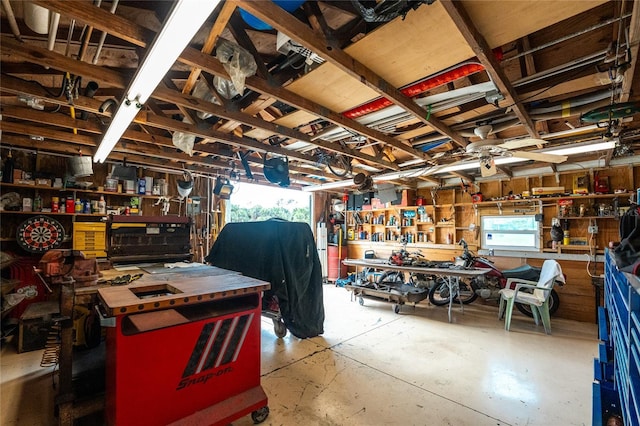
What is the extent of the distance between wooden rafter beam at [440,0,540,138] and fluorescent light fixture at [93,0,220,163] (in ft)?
3.78

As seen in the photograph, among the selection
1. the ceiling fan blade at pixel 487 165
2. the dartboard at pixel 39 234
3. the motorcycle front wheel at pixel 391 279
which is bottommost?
the motorcycle front wheel at pixel 391 279

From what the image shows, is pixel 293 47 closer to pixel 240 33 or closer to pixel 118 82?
pixel 240 33

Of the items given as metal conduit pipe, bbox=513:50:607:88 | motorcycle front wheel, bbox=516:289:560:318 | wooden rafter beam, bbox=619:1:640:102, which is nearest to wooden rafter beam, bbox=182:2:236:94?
wooden rafter beam, bbox=619:1:640:102

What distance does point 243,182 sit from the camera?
6.21m

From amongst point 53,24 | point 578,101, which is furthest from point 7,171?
point 578,101

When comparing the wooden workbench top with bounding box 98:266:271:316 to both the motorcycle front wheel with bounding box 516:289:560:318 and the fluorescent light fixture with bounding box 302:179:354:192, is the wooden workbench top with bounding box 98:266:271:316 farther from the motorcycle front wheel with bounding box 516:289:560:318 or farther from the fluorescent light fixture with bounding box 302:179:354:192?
the motorcycle front wheel with bounding box 516:289:560:318

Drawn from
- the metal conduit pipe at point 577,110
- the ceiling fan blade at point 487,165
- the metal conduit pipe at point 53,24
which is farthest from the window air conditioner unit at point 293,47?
the ceiling fan blade at point 487,165

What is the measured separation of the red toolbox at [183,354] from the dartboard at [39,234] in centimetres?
319

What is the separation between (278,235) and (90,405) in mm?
2212

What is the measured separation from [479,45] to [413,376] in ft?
9.35

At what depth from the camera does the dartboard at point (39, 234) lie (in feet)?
12.7

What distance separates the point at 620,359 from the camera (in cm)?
122

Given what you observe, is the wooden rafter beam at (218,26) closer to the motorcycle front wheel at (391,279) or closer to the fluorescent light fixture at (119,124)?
the fluorescent light fixture at (119,124)

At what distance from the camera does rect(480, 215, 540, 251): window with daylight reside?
17.0 ft
